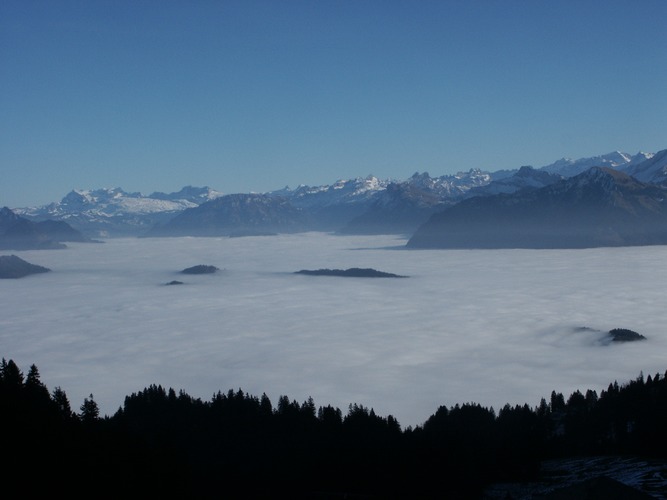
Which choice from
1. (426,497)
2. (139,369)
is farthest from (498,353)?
(426,497)

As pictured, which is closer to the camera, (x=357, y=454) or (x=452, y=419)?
(x=357, y=454)

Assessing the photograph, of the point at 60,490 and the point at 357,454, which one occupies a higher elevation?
the point at 60,490

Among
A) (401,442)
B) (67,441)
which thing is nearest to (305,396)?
(401,442)

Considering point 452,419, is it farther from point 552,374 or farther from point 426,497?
point 552,374

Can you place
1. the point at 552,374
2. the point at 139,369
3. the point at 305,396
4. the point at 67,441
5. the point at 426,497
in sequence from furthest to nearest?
the point at 139,369 < the point at 552,374 < the point at 305,396 < the point at 426,497 < the point at 67,441

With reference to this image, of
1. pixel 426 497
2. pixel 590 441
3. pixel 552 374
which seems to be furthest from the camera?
pixel 552 374

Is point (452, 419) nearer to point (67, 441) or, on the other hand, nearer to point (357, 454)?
point (357, 454)
